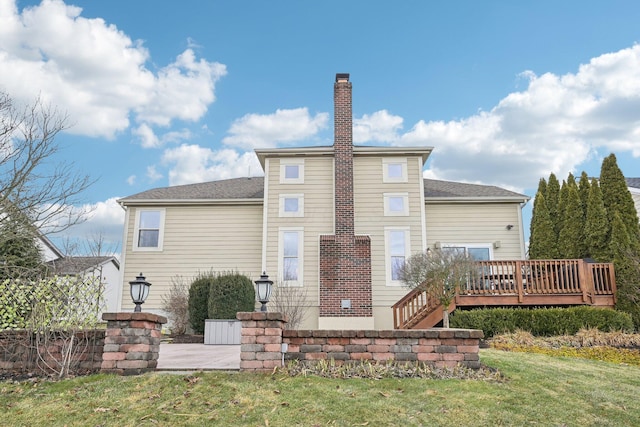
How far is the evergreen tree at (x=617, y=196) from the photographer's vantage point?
39.1 ft

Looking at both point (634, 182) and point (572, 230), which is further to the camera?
point (634, 182)

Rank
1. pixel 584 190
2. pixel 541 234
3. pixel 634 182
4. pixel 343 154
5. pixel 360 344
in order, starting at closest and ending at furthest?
pixel 360 344, pixel 584 190, pixel 343 154, pixel 541 234, pixel 634 182

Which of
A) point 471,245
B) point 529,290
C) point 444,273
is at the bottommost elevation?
point 529,290

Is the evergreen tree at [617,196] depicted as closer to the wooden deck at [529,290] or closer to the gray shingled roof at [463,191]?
the wooden deck at [529,290]

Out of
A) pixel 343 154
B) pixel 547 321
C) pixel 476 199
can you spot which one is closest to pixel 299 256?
pixel 343 154

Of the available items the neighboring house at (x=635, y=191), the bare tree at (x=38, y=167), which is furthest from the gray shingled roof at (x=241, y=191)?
the bare tree at (x=38, y=167)

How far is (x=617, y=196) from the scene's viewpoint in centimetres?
1232

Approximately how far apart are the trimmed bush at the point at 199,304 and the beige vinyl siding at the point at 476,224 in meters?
7.30

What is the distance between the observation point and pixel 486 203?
14852 millimetres

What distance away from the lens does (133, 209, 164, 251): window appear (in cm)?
1499

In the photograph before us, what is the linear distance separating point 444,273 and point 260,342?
655 cm

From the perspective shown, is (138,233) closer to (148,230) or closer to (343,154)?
(148,230)

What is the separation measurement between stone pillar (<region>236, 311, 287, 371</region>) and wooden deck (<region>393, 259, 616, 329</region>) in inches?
260

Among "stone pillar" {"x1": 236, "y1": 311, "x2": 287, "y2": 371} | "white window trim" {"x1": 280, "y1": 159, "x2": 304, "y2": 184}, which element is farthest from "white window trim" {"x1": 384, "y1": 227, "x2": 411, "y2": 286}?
"stone pillar" {"x1": 236, "y1": 311, "x2": 287, "y2": 371}
